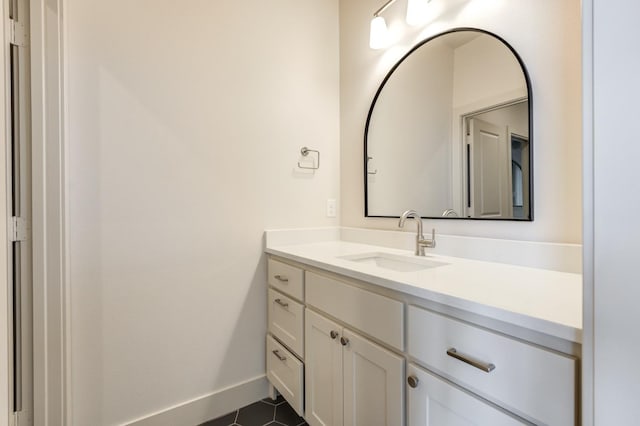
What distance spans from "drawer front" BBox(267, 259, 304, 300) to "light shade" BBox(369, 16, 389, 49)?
135 centimetres

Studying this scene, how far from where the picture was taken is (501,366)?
702mm

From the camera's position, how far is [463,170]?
1.43 meters

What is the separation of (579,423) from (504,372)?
5.6 inches

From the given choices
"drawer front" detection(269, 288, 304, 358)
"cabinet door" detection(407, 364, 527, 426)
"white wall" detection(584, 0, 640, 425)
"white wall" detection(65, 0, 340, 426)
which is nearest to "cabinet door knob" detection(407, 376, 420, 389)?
"cabinet door" detection(407, 364, 527, 426)

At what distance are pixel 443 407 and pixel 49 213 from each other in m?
1.56

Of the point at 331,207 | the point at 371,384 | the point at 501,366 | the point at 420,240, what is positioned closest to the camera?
the point at 501,366

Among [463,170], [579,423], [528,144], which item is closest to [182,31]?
[463,170]

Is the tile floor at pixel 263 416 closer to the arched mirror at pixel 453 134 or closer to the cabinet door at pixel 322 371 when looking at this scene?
the cabinet door at pixel 322 371

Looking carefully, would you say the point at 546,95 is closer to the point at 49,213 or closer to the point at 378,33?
the point at 378,33

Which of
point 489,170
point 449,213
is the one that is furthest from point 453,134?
point 449,213

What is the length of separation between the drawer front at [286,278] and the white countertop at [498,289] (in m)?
0.13

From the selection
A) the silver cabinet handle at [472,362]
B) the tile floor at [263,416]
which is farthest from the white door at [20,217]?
the silver cabinet handle at [472,362]

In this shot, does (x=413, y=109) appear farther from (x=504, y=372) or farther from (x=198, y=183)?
(x=504, y=372)

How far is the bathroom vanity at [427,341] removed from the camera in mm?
648
